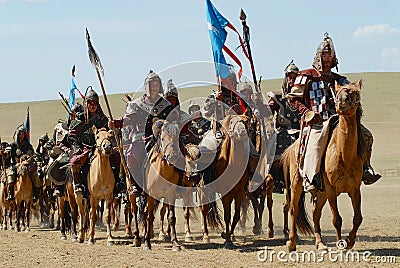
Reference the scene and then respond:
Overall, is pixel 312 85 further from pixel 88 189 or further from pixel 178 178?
pixel 88 189

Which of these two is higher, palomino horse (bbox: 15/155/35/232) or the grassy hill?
the grassy hill

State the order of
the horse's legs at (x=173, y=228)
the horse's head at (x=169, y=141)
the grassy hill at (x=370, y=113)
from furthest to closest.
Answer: the grassy hill at (x=370, y=113) < the horse's legs at (x=173, y=228) < the horse's head at (x=169, y=141)

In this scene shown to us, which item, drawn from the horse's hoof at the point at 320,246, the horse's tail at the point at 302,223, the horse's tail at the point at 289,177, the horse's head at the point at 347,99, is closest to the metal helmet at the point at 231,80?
the horse's tail at the point at 289,177

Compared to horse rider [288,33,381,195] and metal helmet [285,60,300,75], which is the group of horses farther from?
metal helmet [285,60,300,75]

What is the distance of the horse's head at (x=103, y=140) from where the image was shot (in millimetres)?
14180

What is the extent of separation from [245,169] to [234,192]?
1.61 ft

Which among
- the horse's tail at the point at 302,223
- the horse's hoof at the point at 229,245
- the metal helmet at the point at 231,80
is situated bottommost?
the horse's hoof at the point at 229,245

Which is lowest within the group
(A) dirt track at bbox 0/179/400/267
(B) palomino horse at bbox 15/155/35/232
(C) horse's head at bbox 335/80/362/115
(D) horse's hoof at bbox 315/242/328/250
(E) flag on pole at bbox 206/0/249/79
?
(A) dirt track at bbox 0/179/400/267

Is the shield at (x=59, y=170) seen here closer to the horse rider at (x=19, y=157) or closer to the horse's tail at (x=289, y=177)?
the horse rider at (x=19, y=157)

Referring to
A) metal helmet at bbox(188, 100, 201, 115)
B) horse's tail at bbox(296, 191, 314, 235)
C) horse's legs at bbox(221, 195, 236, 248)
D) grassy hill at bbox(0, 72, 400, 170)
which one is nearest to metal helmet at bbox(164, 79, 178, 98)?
horse's legs at bbox(221, 195, 236, 248)

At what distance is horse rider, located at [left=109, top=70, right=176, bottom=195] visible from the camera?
14.4m

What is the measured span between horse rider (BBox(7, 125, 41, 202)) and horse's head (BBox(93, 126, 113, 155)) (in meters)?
6.69

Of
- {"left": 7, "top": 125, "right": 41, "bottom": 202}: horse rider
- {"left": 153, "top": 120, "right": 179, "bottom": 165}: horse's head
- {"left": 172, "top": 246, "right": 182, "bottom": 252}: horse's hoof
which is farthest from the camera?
{"left": 7, "top": 125, "right": 41, "bottom": 202}: horse rider

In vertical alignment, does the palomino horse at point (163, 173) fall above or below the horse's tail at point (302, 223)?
above
